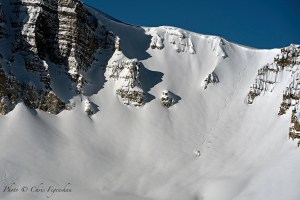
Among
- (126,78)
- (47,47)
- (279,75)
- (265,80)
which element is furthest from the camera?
(279,75)

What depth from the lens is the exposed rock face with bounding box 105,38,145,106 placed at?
77312mm

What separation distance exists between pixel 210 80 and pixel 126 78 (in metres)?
16.4

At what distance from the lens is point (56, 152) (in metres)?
63.2

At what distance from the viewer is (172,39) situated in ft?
303

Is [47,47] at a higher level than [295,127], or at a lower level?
higher

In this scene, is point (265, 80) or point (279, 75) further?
point (279, 75)

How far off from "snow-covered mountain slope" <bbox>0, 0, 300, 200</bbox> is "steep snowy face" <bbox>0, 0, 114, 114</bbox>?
0.19 m

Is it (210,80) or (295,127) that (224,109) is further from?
(295,127)

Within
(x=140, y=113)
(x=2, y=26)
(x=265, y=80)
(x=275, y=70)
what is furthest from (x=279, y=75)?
(x=2, y=26)

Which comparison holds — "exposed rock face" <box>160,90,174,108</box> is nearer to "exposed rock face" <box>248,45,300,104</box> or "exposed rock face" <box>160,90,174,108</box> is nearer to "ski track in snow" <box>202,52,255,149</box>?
"ski track in snow" <box>202,52,255,149</box>

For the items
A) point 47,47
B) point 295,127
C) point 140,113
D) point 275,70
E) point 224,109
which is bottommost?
point 295,127

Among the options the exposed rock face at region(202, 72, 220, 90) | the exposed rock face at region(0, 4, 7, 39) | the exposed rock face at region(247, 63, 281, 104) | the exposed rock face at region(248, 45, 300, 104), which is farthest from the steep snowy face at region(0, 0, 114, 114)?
the exposed rock face at region(248, 45, 300, 104)

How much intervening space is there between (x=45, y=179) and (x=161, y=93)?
29004 millimetres

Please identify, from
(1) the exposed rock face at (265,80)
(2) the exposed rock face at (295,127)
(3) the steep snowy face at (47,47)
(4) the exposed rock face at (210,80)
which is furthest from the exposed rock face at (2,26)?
(2) the exposed rock face at (295,127)
